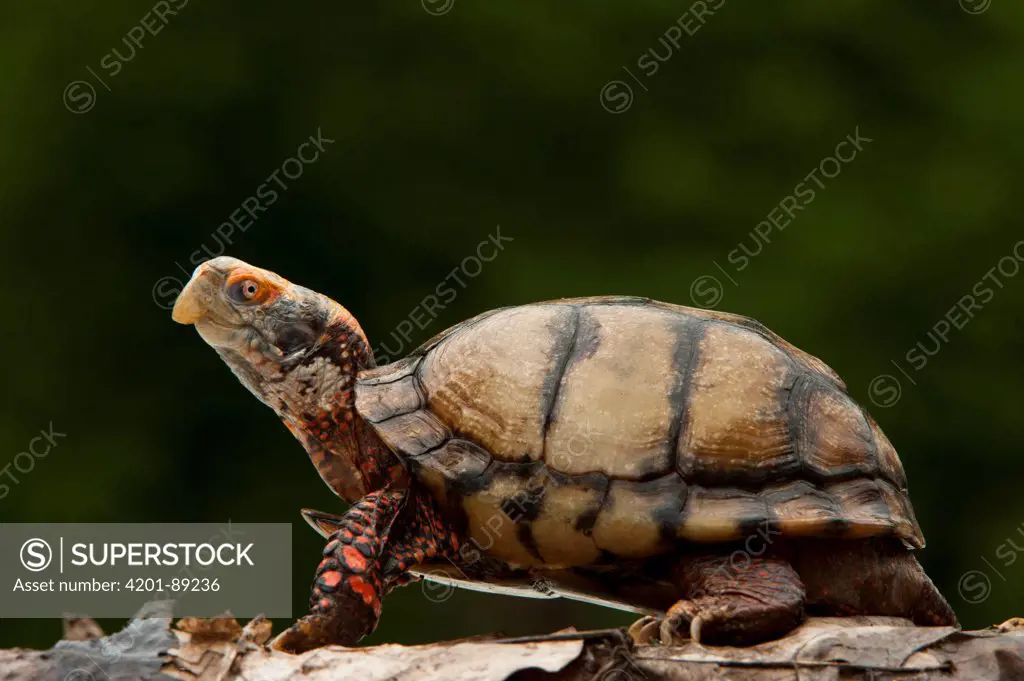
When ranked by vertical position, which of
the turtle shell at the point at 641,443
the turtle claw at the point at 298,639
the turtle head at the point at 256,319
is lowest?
the turtle claw at the point at 298,639

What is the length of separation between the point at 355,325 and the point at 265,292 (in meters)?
0.22

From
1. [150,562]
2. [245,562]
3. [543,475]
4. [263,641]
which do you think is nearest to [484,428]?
[543,475]

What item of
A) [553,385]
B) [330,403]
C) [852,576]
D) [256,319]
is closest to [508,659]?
[553,385]

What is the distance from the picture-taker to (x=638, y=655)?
1.57m

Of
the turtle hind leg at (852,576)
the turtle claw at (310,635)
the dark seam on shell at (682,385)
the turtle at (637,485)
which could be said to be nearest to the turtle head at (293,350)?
the turtle at (637,485)

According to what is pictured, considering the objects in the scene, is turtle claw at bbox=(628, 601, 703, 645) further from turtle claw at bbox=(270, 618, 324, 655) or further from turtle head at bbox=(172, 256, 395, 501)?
turtle head at bbox=(172, 256, 395, 501)

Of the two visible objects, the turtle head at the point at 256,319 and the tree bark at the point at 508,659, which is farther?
the turtle head at the point at 256,319

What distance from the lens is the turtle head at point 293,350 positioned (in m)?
2.19

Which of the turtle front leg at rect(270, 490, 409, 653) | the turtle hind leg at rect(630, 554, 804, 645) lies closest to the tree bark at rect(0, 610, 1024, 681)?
the turtle hind leg at rect(630, 554, 804, 645)

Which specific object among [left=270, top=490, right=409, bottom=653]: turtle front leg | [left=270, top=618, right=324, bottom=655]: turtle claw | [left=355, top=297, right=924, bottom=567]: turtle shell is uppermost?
[left=355, top=297, right=924, bottom=567]: turtle shell
